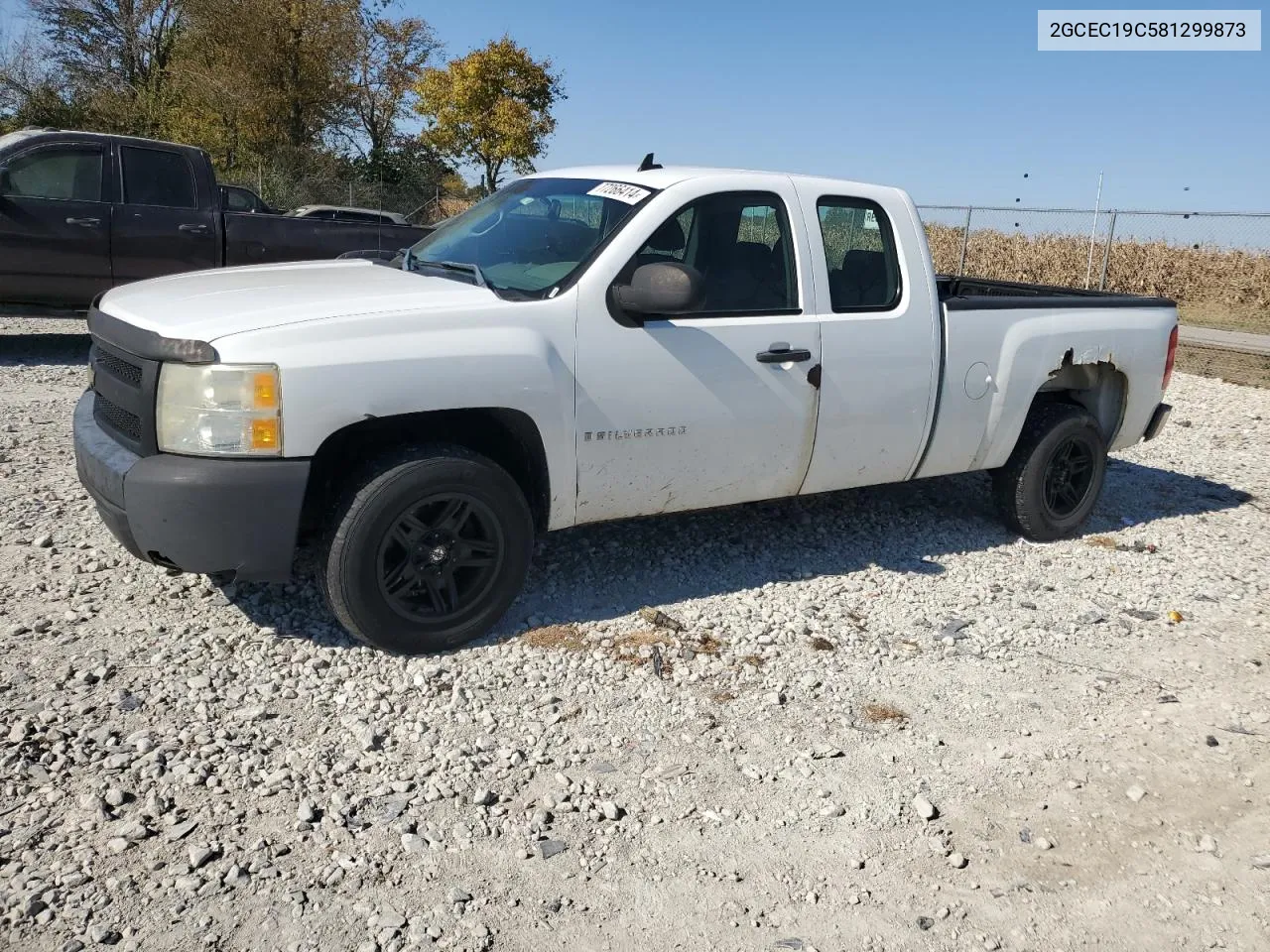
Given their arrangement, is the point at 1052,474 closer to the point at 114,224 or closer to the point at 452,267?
the point at 452,267

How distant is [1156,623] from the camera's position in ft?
16.6

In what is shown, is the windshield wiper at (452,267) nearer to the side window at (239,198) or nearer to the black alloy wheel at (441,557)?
the black alloy wheel at (441,557)

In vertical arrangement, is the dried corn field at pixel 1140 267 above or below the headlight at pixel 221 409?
above

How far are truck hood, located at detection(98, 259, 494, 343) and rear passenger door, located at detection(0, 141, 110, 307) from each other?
5.64 meters

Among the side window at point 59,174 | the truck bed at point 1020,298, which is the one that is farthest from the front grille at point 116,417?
the side window at point 59,174

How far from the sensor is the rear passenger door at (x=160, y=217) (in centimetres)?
966

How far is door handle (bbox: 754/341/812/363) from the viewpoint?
4.63 meters

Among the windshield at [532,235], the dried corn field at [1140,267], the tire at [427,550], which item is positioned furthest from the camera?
the dried corn field at [1140,267]

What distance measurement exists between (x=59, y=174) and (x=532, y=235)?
682cm

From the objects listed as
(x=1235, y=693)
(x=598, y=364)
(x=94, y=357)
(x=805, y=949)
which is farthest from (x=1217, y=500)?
(x=94, y=357)

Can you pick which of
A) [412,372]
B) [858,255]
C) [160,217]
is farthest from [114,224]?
[858,255]

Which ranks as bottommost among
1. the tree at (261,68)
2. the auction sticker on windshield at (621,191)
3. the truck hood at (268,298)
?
the truck hood at (268,298)

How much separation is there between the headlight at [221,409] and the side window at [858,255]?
256 centimetres

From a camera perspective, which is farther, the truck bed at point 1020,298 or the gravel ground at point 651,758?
the truck bed at point 1020,298
